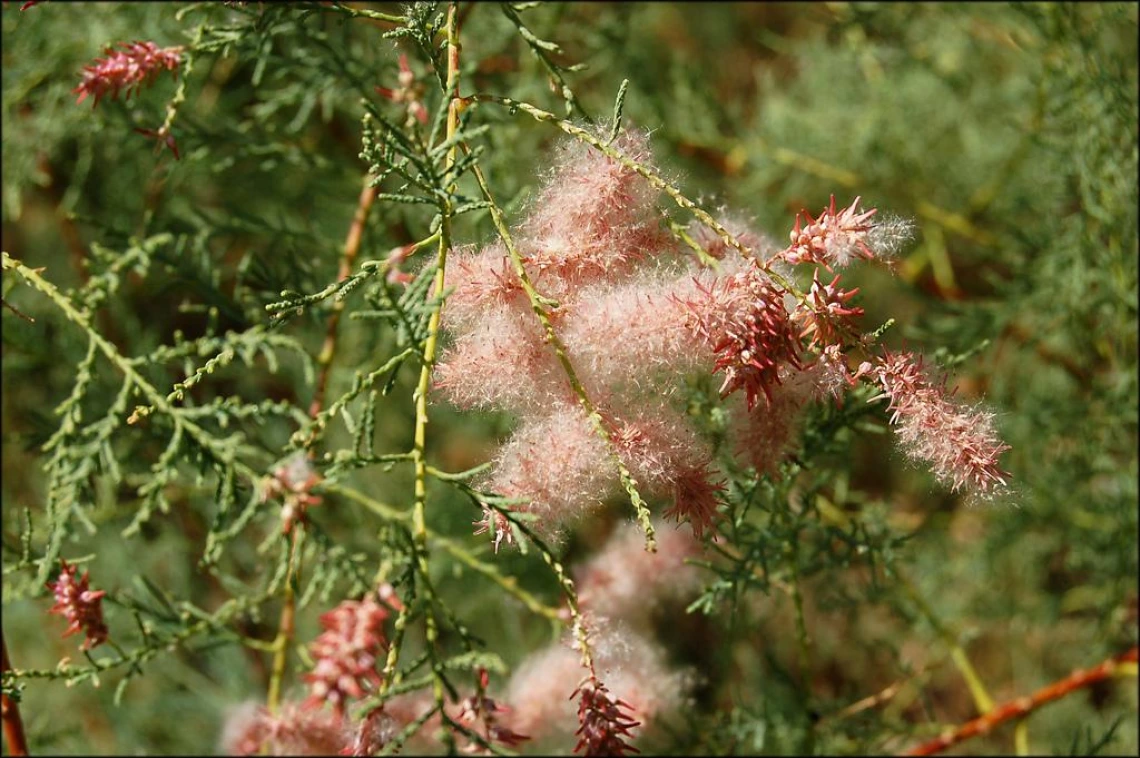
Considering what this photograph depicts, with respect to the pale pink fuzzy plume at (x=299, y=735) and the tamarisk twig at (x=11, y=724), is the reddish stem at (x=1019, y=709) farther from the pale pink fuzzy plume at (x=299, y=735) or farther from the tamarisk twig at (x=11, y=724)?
the tamarisk twig at (x=11, y=724)

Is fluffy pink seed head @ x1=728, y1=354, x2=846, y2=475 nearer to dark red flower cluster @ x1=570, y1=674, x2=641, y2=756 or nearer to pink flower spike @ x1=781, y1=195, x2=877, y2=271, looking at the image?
pink flower spike @ x1=781, y1=195, x2=877, y2=271

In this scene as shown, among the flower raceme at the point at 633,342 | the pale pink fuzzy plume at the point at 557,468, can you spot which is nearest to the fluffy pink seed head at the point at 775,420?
the flower raceme at the point at 633,342

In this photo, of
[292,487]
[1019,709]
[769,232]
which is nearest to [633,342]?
[292,487]

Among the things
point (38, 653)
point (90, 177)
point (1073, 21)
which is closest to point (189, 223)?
point (90, 177)

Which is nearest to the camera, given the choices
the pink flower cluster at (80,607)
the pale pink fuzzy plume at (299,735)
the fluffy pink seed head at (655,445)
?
the fluffy pink seed head at (655,445)

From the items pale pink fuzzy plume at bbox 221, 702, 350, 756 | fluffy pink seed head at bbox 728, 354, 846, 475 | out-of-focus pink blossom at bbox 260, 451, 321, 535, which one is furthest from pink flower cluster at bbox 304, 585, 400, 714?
pale pink fuzzy plume at bbox 221, 702, 350, 756

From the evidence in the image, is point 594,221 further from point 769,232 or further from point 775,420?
point 769,232

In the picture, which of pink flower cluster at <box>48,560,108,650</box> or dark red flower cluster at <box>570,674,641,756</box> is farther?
pink flower cluster at <box>48,560,108,650</box>
